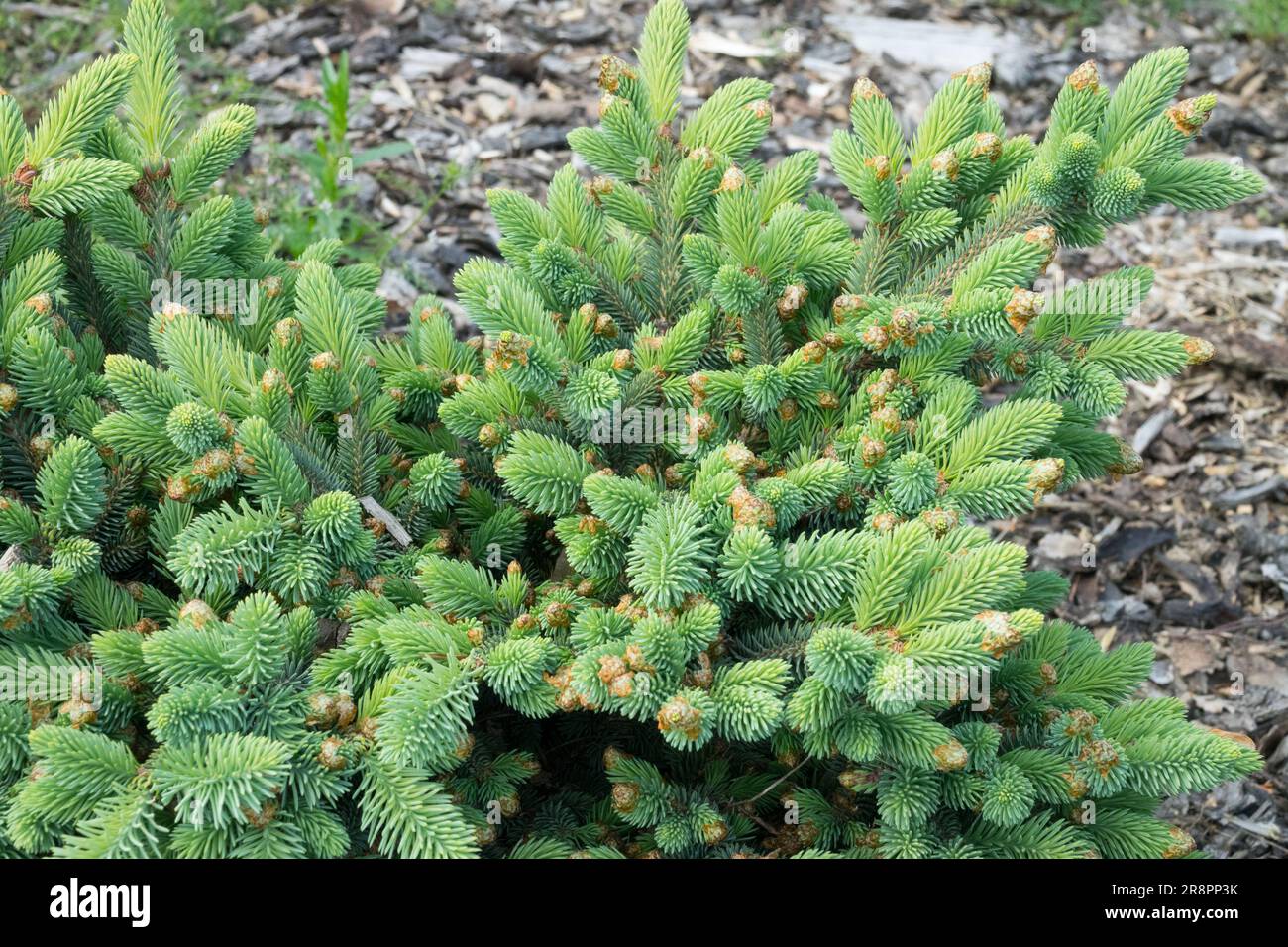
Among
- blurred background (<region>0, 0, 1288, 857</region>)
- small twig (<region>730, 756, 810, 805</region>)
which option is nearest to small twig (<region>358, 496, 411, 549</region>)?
small twig (<region>730, 756, 810, 805</region>)

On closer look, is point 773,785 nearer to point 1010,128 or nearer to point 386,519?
point 386,519

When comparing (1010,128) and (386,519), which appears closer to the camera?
(386,519)

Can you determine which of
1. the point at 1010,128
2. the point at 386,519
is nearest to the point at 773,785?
the point at 386,519

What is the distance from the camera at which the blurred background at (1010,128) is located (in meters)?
3.73

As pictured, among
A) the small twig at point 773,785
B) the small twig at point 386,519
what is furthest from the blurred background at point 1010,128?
the small twig at point 386,519

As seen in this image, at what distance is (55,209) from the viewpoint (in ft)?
7.50

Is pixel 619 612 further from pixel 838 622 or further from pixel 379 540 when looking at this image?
pixel 379 540

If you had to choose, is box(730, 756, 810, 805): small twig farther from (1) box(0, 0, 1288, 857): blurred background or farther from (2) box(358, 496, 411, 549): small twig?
(1) box(0, 0, 1288, 857): blurred background

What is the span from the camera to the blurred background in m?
3.73

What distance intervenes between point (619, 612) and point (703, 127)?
111 cm

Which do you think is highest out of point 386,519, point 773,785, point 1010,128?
point 1010,128

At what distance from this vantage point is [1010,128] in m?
5.36

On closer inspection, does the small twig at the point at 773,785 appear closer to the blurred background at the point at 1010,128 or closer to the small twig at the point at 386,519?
the small twig at the point at 386,519
